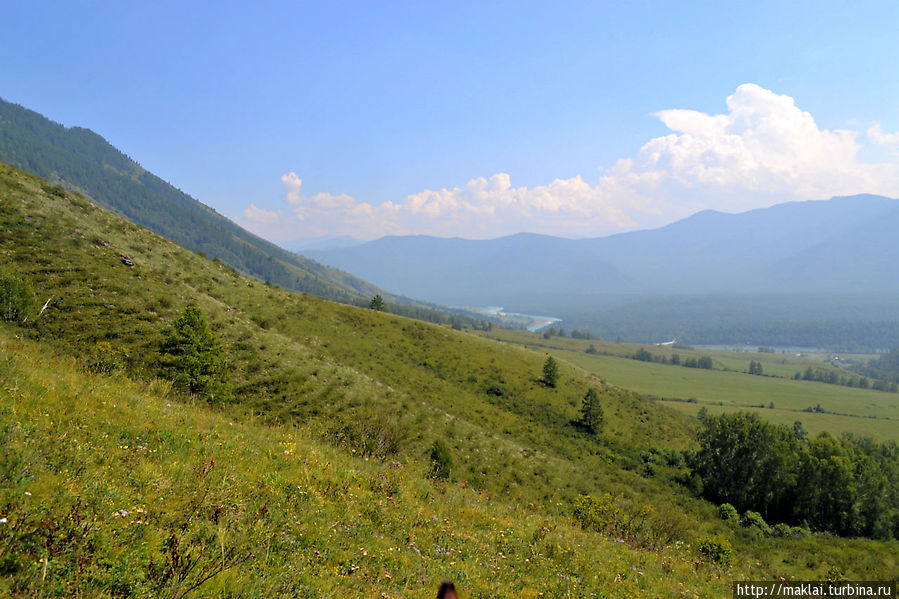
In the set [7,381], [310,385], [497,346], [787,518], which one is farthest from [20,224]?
[787,518]

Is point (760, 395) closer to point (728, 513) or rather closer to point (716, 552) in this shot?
point (728, 513)

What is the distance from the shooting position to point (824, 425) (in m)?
105

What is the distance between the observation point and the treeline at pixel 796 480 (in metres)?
37.8

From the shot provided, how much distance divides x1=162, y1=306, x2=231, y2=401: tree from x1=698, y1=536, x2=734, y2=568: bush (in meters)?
23.6

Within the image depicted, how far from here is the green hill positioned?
4.86 meters

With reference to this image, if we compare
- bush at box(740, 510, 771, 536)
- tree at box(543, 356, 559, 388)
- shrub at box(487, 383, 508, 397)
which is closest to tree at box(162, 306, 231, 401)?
shrub at box(487, 383, 508, 397)

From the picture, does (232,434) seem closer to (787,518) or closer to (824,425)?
(787,518)

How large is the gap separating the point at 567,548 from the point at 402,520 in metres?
5.09

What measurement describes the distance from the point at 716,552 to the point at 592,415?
39147 millimetres

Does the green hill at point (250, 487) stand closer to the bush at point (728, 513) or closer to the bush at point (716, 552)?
the bush at point (716, 552)

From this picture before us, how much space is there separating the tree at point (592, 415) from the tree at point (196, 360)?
4670 centimetres

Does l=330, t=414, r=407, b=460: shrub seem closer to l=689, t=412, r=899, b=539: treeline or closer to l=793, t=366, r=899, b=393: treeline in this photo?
l=689, t=412, r=899, b=539: treeline

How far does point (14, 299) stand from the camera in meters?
18.8

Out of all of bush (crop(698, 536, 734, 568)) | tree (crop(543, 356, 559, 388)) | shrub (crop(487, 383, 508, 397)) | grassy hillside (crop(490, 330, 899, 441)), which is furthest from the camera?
grassy hillside (crop(490, 330, 899, 441))
